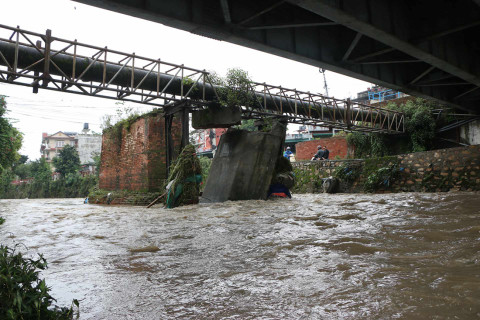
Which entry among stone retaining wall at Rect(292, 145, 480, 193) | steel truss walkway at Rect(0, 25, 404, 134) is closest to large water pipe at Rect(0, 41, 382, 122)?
steel truss walkway at Rect(0, 25, 404, 134)

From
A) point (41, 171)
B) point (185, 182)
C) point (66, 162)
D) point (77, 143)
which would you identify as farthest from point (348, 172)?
point (77, 143)

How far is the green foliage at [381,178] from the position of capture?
13.0 m

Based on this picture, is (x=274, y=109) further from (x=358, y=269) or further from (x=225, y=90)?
(x=358, y=269)

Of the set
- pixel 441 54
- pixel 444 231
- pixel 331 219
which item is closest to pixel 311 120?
pixel 441 54

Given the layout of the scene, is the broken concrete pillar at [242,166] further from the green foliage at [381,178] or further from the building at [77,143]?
the building at [77,143]

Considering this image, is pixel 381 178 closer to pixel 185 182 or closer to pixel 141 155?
pixel 185 182

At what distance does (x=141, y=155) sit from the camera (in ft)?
41.9

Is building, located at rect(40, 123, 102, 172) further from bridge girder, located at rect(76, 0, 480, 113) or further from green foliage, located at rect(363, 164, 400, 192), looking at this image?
bridge girder, located at rect(76, 0, 480, 113)

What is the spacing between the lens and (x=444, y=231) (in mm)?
3479

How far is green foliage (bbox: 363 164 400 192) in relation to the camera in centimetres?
1300

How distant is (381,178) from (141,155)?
32.6ft

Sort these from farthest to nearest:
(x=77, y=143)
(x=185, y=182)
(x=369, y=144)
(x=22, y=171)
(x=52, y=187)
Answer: (x=77, y=143) < (x=22, y=171) < (x=52, y=187) < (x=369, y=144) < (x=185, y=182)

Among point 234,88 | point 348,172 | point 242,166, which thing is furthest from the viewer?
point 348,172

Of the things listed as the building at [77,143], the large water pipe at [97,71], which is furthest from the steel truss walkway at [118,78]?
the building at [77,143]
